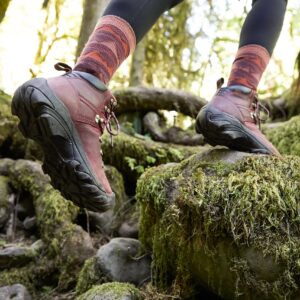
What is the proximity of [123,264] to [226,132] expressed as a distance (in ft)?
3.19

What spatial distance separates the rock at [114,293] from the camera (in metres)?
1.82

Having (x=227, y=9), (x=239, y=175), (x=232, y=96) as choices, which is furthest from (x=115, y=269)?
(x=227, y=9)

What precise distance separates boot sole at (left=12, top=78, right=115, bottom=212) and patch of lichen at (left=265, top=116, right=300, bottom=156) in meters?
1.85

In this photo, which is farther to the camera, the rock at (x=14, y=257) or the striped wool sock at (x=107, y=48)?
the rock at (x=14, y=257)

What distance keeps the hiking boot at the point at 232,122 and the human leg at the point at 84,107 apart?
1.46ft

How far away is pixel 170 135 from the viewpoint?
13.1 ft

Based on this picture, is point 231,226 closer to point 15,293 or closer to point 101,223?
point 15,293

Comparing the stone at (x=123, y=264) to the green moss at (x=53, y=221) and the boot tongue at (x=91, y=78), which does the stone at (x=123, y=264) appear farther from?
the boot tongue at (x=91, y=78)

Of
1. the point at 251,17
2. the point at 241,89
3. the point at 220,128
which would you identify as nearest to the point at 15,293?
the point at 220,128

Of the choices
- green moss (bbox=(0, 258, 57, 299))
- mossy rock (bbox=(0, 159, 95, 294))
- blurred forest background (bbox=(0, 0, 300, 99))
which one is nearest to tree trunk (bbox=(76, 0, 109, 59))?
blurred forest background (bbox=(0, 0, 300, 99))

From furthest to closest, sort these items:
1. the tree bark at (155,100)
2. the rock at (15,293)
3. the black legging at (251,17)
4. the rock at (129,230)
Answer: the tree bark at (155,100) < the rock at (129,230) < the rock at (15,293) < the black legging at (251,17)

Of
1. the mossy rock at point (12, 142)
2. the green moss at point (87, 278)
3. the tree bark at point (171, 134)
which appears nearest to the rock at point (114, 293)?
the green moss at point (87, 278)

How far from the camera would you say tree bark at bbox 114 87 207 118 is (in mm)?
4195

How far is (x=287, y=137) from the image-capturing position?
3021mm
